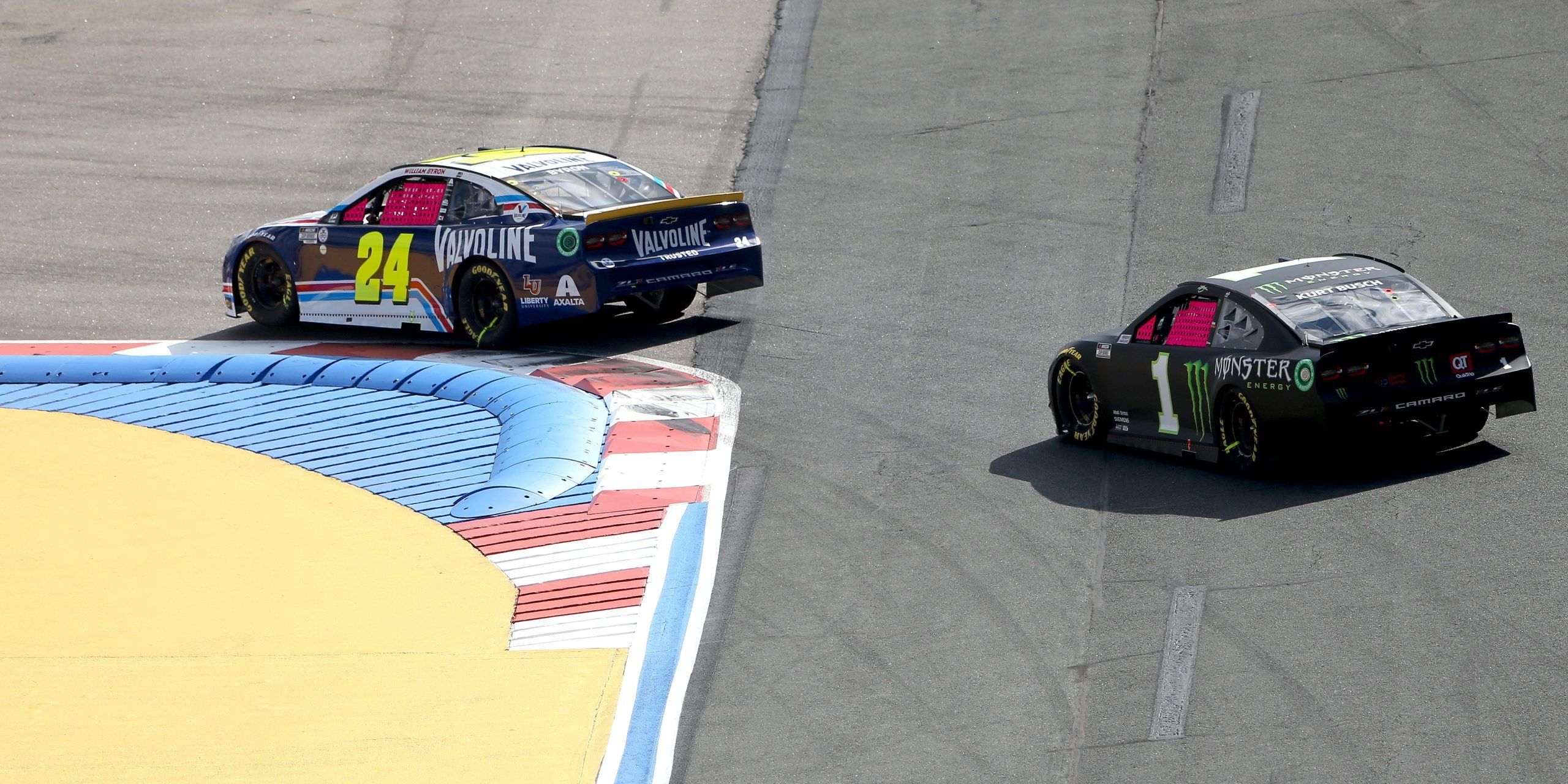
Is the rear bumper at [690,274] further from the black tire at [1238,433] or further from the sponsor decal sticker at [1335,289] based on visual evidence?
the sponsor decal sticker at [1335,289]

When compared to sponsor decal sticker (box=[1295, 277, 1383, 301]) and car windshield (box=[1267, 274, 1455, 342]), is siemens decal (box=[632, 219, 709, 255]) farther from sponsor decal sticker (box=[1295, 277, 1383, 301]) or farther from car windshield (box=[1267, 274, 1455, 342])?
sponsor decal sticker (box=[1295, 277, 1383, 301])

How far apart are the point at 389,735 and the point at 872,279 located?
8819 millimetres

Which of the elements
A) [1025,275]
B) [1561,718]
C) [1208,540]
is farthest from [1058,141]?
[1561,718]

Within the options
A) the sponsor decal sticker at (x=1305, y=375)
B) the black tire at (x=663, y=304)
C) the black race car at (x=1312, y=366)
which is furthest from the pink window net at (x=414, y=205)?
the sponsor decal sticker at (x=1305, y=375)

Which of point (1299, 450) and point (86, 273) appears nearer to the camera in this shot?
point (1299, 450)

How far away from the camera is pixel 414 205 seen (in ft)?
48.1

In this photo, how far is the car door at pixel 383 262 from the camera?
14547 mm

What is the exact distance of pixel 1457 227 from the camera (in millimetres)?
15547

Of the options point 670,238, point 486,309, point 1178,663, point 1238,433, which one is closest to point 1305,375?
point 1238,433

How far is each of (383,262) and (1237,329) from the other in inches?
306

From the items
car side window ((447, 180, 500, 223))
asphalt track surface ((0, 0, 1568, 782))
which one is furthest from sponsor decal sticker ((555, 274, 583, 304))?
asphalt track surface ((0, 0, 1568, 782))

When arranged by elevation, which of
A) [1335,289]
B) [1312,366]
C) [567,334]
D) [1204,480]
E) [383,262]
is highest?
[1335,289]

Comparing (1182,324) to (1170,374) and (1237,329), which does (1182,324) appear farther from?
(1237,329)

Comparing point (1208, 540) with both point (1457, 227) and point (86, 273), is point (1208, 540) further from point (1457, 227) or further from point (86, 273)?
point (86, 273)
